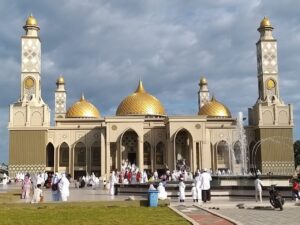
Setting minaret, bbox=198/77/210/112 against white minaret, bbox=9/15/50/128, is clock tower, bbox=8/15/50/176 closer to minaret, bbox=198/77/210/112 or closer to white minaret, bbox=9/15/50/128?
white minaret, bbox=9/15/50/128

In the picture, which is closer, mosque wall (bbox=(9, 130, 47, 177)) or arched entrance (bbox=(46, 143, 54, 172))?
mosque wall (bbox=(9, 130, 47, 177))

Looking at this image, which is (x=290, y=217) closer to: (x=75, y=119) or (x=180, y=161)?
(x=180, y=161)

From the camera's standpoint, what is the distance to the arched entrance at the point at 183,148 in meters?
46.1

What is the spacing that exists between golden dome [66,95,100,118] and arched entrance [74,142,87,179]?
23.9 ft

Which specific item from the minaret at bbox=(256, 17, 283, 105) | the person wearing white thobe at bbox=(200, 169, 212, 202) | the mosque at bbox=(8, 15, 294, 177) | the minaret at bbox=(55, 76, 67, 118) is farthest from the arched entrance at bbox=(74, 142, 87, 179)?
the person wearing white thobe at bbox=(200, 169, 212, 202)

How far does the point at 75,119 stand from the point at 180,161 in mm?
13877

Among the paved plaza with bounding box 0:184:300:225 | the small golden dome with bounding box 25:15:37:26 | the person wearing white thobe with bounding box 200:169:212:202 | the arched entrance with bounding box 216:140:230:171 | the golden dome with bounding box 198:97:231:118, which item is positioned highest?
the small golden dome with bounding box 25:15:37:26

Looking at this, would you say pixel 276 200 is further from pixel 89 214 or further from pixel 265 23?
pixel 265 23

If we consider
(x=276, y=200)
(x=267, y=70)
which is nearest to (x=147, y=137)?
(x=267, y=70)

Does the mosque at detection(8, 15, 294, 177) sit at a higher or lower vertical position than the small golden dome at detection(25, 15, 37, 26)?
lower

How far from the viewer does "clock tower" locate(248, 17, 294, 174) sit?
46312mm

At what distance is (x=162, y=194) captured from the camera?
17641 millimetres

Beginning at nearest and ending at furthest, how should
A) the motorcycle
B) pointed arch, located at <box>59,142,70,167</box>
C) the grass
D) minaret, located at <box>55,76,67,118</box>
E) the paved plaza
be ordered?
the grass → the paved plaza → the motorcycle → pointed arch, located at <box>59,142,70,167</box> → minaret, located at <box>55,76,67,118</box>

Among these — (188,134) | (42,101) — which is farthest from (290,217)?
(42,101)
